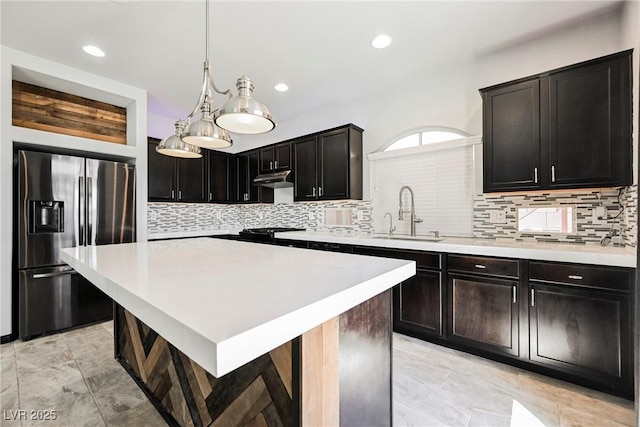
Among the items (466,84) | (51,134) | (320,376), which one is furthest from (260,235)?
(320,376)

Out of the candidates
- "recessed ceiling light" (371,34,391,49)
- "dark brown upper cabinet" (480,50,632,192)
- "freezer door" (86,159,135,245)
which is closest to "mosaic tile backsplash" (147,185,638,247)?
"dark brown upper cabinet" (480,50,632,192)

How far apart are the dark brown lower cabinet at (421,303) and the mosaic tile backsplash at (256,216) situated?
3.84 ft

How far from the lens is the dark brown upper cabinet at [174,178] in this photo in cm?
402

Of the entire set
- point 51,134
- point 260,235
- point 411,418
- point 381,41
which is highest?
point 381,41

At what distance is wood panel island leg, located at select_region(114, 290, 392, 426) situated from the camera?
91cm

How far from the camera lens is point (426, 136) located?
3.28 m

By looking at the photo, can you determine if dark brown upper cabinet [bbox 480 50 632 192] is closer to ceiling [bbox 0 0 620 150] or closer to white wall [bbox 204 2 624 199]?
white wall [bbox 204 2 624 199]

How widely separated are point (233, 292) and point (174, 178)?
3.87 m

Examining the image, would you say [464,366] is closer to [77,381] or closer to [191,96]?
[77,381]

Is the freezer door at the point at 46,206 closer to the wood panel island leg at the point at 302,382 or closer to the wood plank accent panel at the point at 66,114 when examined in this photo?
the wood plank accent panel at the point at 66,114

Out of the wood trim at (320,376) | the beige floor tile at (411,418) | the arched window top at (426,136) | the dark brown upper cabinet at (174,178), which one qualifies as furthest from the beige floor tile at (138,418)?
the arched window top at (426,136)

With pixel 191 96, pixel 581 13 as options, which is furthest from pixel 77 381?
pixel 581 13

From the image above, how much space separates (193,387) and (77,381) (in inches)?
52.9

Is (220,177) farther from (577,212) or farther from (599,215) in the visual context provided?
(599,215)
